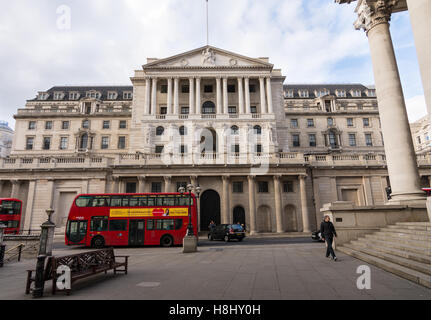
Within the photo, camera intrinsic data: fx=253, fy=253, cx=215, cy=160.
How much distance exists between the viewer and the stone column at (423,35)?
7590 mm

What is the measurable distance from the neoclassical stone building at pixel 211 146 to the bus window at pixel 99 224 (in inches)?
459

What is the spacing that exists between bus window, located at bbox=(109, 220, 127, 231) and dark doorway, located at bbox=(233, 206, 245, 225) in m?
16.8

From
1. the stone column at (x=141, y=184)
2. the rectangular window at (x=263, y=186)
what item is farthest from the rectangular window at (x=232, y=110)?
the stone column at (x=141, y=184)

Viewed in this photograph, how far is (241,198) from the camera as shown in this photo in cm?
3372

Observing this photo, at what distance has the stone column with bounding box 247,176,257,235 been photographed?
3139 centimetres

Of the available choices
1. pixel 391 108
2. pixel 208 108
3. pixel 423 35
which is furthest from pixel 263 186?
pixel 423 35

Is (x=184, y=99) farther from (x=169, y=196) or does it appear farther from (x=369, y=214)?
(x=369, y=214)

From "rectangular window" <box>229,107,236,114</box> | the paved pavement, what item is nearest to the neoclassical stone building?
"rectangular window" <box>229,107,236,114</box>

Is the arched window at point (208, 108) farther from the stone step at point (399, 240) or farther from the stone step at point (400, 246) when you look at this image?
the stone step at point (400, 246)

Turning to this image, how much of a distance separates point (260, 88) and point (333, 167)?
1782cm

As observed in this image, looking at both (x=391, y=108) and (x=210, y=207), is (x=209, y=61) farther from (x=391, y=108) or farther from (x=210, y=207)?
(x=391, y=108)

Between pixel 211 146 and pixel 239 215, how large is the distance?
1197cm

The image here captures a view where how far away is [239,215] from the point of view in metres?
33.8
